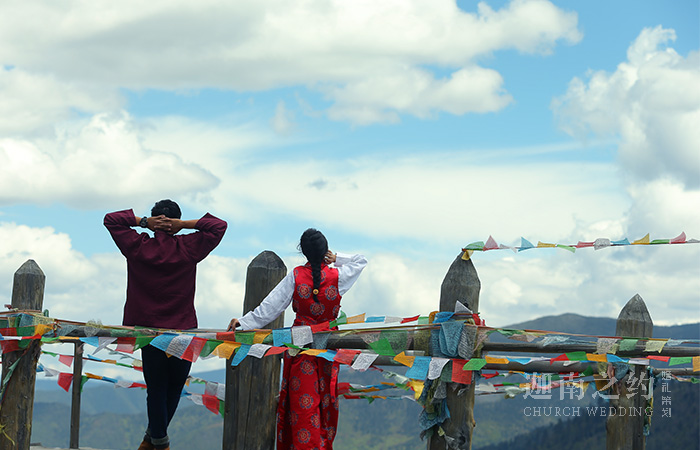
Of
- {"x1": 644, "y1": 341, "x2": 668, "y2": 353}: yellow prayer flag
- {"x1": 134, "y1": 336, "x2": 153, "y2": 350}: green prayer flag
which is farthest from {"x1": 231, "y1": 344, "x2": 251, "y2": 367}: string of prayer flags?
{"x1": 644, "y1": 341, "x2": 668, "y2": 353}: yellow prayer flag

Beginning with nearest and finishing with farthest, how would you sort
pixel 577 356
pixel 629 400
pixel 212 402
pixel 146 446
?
pixel 577 356, pixel 146 446, pixel 629 400, pixel 212 402

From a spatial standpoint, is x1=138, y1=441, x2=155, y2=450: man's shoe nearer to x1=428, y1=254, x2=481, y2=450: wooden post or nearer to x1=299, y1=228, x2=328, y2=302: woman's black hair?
x1=299, y1=228, x2=328, y2=302: woman's black hair

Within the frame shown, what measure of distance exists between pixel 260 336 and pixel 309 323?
0.41 meters

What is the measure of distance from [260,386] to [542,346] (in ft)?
7.44

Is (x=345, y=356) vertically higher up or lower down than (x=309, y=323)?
lower down

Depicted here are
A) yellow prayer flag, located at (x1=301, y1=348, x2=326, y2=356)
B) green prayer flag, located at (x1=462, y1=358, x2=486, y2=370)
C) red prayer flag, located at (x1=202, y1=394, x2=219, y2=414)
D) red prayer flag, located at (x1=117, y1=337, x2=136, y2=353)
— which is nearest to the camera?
green prayer flag, located at (x1=462, y1=358, x2=486, y2=370)

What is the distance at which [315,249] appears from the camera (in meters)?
5.95

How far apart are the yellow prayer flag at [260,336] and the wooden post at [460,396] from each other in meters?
1.42

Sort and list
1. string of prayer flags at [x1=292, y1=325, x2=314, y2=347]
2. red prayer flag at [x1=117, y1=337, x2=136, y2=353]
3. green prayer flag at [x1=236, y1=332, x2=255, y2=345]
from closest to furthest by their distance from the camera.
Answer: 1. string of prayer flags at [x1=292, y1=325, x2=314, y2=347]
2. green prayer flag at [x1=236, y1=332, x2=255, y2=345]
3. red prayer flag at [x1=117, y1=337, x2=136, y2=353]

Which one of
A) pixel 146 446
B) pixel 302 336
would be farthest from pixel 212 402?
pixel 302 336

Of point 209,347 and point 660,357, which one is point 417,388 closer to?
point 209,347

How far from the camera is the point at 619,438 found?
6812mm

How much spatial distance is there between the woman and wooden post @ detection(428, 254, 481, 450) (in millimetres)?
905

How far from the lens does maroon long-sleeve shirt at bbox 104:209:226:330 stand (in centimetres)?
633
